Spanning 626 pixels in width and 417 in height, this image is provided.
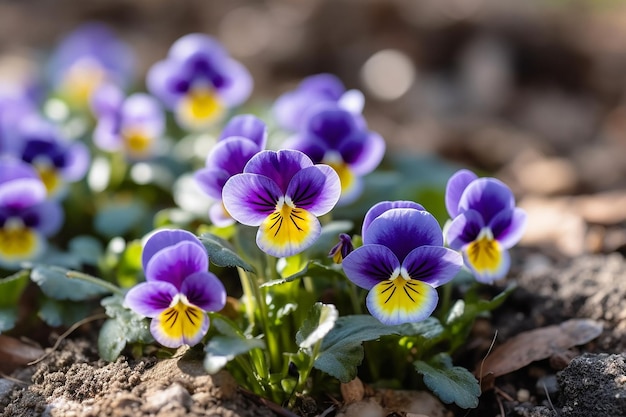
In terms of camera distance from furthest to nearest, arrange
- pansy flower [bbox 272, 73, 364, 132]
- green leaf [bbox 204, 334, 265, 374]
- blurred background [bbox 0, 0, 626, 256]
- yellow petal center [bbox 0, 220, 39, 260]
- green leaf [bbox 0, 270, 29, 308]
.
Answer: blurred background [bbox 0, 0, 626, 256], pansy flower [bbox 272, 73, 364, 132], yellow petal center [bbox 0, 220, 39, 260], green leaf [bbox 0, 270, 29, 308], green leaf [bbox 204, 334, 265, 374]

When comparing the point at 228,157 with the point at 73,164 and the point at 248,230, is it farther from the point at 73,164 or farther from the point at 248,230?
the point at 73,164

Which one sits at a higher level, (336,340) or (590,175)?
(336,340)

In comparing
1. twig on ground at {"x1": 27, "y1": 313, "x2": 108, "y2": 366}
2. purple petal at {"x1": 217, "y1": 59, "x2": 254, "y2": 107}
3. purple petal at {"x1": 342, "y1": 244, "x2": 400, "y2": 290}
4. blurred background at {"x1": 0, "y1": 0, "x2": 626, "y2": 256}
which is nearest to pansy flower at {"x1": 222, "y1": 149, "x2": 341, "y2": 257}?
purple petal at {"x1": 342, "y1": 244, "x2": 400, "y2": 290}

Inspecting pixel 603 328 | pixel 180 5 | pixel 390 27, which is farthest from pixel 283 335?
pixel 180 5

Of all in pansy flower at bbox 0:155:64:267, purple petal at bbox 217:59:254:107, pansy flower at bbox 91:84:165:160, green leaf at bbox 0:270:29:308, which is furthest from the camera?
purple petal at bbox 217:59:254:107

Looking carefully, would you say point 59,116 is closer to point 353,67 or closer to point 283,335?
point 283,335

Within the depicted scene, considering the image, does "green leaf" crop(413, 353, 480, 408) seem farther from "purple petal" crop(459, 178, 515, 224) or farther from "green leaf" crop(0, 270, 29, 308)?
"green leaf" crop(0, 270, 29, 308)
